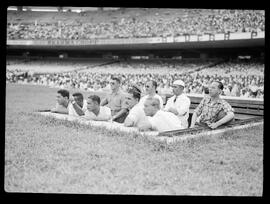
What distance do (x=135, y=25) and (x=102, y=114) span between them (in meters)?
23.4

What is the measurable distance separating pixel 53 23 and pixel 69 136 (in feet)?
92.9

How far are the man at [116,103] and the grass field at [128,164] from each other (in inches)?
30.6

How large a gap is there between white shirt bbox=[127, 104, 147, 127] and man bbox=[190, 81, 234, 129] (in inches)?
47.6

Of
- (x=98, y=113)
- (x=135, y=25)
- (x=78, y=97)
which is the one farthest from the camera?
(x=135, y=25)

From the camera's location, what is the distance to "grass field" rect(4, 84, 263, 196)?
4082 millimetres

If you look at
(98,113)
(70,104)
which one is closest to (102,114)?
(98,113)

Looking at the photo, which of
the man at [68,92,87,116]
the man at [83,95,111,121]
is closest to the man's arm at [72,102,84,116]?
the man at [68,92,87,116]

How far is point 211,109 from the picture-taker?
589 cm

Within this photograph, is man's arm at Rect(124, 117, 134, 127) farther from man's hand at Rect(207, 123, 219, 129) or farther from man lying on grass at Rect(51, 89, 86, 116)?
man's hand at Rect(207, 123, 219, 129)

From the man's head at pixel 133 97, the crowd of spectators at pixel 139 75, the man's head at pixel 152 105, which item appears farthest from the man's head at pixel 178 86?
the crowd of spectators at pixel 139 75

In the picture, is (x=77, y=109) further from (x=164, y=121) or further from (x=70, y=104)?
(x=164, y=121)
